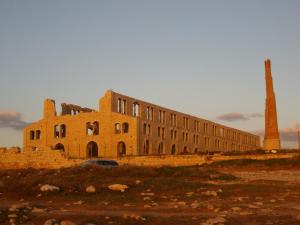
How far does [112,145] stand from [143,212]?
47.9m

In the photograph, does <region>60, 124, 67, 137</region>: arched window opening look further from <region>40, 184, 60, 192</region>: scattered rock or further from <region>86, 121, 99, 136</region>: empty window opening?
<region>40, 184, 60, 192</region>: scattered rock

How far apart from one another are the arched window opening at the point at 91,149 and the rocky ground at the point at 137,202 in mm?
40545

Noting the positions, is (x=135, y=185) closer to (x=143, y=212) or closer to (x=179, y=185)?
(x=179, y=185)

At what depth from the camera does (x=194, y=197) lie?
1407 cm

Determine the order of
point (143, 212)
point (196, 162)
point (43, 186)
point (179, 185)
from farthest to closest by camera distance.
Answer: point (196, 162) < point (179, 185) < point (43, 186) < point (143, 212)

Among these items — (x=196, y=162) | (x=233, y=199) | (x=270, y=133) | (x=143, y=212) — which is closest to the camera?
(x=143, y=212)

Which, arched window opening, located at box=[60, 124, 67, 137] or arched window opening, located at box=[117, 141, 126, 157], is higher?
arched window opening, located at box=[60, 124, 67, 137]

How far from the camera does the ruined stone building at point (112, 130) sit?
190 feet

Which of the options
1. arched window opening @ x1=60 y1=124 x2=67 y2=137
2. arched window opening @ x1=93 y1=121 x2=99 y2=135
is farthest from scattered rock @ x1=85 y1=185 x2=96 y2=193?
arched window opening @ x1=60 y1=124 x2=67 y2=137

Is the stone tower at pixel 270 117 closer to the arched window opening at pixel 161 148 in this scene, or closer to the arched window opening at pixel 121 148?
the arched window opening at pixel 161 148

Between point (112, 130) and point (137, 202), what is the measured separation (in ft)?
149

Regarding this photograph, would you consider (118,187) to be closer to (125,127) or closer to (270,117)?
(270,117)

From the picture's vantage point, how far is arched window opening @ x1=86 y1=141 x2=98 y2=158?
61.3 meters

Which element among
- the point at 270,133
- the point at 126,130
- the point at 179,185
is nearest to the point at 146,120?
the point at 126,130
